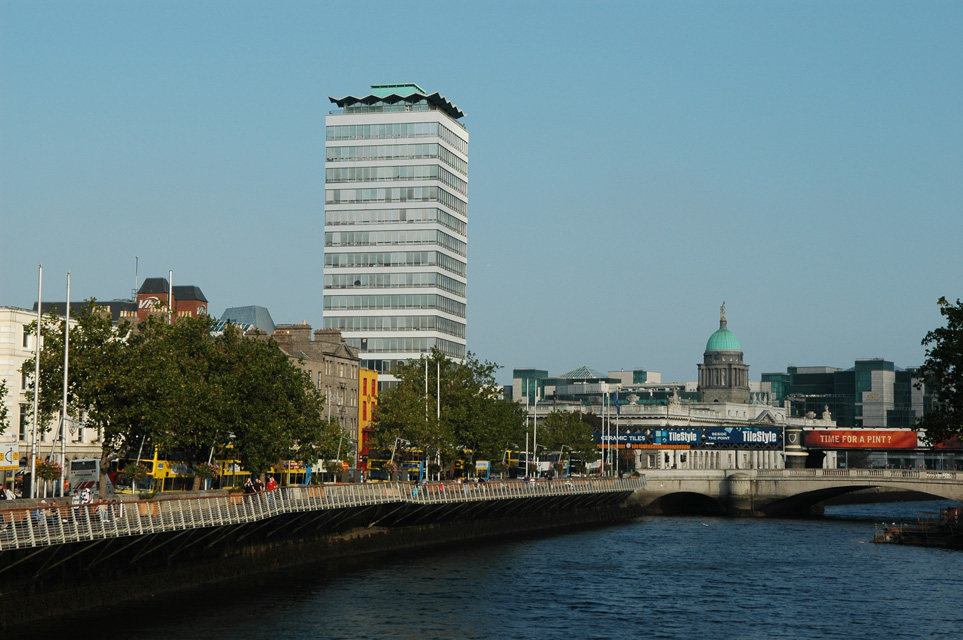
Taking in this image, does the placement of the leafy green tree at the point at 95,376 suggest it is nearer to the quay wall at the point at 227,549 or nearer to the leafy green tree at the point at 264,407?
the leafy green tree at the point at 264,407

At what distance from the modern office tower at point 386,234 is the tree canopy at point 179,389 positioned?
84.9m

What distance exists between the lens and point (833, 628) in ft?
223

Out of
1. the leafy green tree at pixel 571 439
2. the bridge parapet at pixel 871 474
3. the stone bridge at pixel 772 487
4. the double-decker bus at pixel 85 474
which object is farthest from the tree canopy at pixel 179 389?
the leafy green tree at pixel 571 439

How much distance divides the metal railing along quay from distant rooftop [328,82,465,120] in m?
88.9

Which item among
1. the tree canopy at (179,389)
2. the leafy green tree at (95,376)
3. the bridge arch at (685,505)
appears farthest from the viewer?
the bridge arch at (685,505)

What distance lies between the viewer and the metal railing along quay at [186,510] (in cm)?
5716

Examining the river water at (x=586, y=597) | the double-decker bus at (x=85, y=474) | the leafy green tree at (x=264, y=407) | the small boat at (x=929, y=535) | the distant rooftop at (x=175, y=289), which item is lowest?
the river water at (x=586, y=597)

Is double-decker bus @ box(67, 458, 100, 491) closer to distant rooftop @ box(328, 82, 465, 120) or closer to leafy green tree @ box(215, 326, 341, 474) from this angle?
leafy green tree @ box(215, 326, 341, 474)

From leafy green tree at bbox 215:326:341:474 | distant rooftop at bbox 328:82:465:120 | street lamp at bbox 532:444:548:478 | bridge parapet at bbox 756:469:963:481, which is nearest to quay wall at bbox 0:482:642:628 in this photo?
leafy green tree at bbox 215:326:341:474

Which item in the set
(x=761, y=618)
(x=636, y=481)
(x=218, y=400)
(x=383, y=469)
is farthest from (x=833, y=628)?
(x=636, y=481)

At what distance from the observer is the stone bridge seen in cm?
15006

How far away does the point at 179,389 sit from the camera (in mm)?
82250

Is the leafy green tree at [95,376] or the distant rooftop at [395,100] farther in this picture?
the distant rooftop at [395,100]

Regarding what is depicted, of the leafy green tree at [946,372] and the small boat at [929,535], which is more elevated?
the leafy green tree at [946,372]
